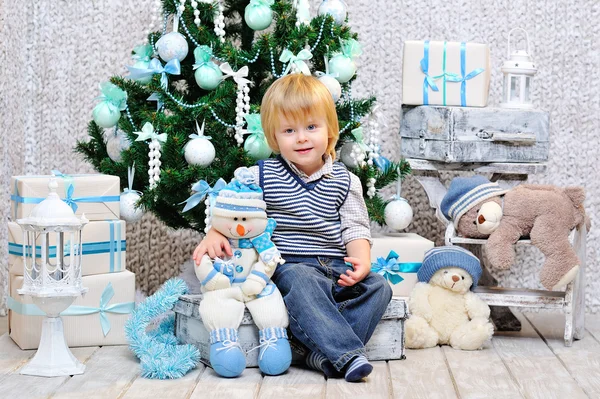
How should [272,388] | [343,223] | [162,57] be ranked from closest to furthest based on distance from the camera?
[272,388] < [343,223] < [162,57]

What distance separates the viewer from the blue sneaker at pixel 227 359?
6.79 feet

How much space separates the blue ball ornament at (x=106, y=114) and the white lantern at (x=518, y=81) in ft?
3.99

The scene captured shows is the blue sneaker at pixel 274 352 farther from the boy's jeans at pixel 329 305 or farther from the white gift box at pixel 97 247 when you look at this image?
the white gift box at pixel 97 247

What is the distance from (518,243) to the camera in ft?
8.39

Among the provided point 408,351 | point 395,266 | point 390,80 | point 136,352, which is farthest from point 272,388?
point 390,80

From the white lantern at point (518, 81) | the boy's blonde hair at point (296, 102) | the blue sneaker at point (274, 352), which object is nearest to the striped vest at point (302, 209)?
the boy's blonde hair at point (296, 102)

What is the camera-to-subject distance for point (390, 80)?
3127 mm

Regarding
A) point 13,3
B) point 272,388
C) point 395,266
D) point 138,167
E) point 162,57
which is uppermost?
point 13,3

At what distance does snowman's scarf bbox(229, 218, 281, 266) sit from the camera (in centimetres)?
220

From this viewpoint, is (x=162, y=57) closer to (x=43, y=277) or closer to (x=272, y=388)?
(x=43, y=277)

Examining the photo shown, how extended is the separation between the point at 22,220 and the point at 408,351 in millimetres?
1093

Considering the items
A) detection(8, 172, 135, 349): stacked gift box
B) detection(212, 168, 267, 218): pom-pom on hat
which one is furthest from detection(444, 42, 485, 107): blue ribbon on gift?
detection(8, 172, 135, 349): stacked gift box

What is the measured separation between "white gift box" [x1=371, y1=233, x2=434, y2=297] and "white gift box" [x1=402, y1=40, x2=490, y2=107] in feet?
1.54

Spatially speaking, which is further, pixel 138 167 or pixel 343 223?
pixel 138 167
